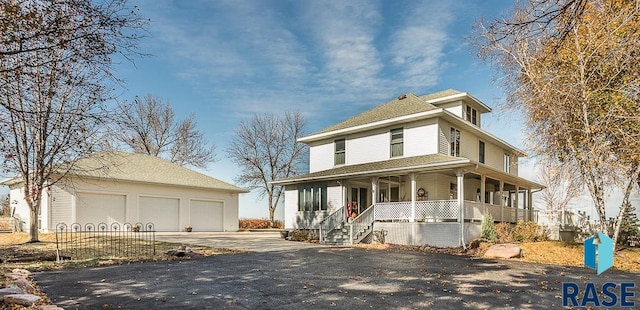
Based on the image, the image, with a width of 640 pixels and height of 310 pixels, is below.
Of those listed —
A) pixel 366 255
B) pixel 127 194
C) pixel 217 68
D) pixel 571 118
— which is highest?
pixel 217 68

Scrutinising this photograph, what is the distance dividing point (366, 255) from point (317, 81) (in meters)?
15.9

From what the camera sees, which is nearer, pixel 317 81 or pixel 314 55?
pixel 314 55

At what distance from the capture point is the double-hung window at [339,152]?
21703 millimetres

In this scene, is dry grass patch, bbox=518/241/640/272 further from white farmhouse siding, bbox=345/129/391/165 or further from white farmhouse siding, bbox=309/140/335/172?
white farmhouse siding, bbox=309/140/335/172

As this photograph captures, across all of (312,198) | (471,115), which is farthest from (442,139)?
(312,198)

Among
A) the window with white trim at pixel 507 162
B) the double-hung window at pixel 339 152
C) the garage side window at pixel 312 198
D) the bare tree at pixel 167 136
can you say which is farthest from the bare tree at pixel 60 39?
the bare tree at pixel 167 136

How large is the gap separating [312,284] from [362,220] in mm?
10925

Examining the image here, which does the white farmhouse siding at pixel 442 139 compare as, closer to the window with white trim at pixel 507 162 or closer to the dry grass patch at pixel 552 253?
the dry grass patch at pixel 552 253

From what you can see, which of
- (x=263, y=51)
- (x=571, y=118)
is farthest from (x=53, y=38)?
(x=571, y=118)

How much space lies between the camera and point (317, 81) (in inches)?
1040

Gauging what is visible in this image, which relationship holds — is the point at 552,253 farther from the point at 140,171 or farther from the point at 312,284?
the point at 140,171

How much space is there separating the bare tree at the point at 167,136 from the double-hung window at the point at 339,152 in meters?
19.3

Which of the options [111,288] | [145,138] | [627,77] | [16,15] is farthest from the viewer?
[145,138]

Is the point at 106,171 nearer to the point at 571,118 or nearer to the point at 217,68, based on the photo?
the point at 217,68
